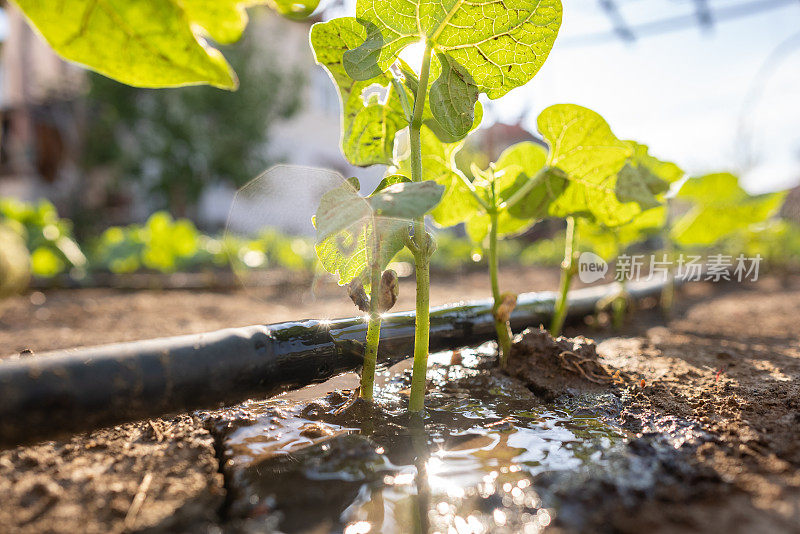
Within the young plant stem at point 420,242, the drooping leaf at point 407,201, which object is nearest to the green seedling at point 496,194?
the young plant stem at point 420,242

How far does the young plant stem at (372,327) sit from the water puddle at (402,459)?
1.5 inches

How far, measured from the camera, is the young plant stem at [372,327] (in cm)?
75

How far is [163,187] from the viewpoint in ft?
28.5

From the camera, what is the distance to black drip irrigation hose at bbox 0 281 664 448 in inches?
23.0

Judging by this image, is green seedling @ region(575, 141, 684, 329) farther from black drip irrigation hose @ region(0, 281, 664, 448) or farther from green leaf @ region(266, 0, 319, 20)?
green leaf @ region(266, 0, 319, 20)

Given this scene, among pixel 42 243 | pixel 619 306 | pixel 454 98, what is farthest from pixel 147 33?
pixel 42 243

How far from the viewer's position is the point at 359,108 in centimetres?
84

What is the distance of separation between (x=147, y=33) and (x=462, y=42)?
0.45 metres

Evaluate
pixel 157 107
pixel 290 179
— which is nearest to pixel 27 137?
pixel 157 107

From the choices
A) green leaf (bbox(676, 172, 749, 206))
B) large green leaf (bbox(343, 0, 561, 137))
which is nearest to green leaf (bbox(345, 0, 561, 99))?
large green leaf (bbox(343, 0, 561, 137))

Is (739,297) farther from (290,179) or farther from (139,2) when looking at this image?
(139,2)

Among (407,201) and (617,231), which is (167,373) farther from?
(617,231)

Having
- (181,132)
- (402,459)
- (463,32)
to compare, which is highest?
(181,132)

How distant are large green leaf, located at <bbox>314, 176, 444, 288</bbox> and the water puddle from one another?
0.84ft
